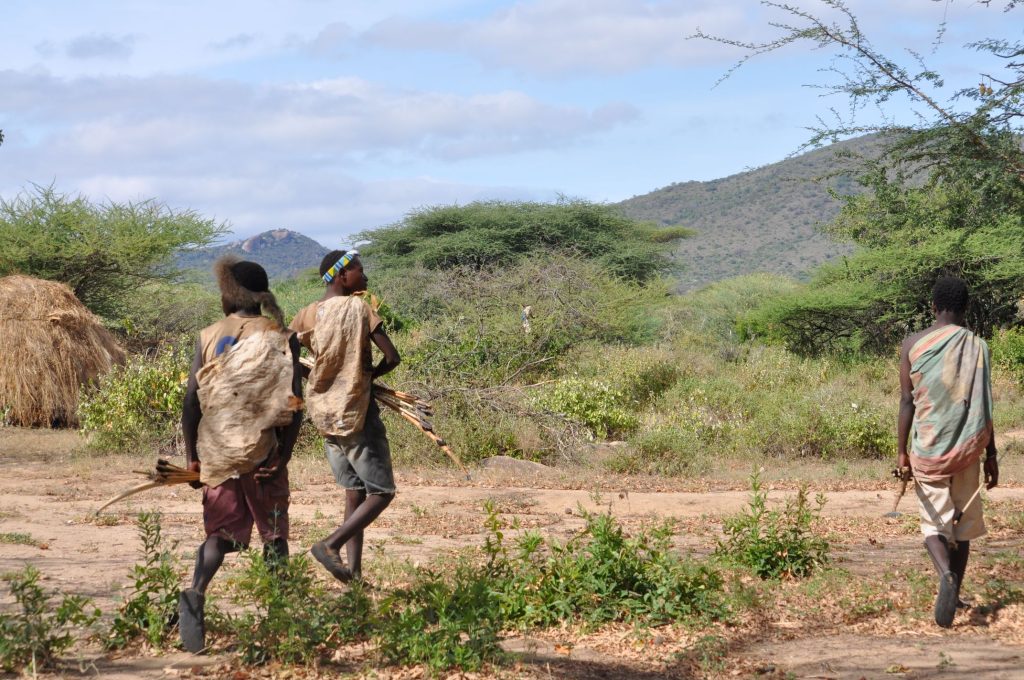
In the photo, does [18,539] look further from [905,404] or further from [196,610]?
[905,404]

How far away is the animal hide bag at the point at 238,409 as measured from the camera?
4.32 metres

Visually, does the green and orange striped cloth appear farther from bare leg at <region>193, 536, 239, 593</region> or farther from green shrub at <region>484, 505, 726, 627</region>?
bare leg at <region>193, 536, 239, 593</region>

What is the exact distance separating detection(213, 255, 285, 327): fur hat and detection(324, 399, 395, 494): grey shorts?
0.81 metres

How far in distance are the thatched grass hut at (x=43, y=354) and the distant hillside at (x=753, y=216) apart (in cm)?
3966

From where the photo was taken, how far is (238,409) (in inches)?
171

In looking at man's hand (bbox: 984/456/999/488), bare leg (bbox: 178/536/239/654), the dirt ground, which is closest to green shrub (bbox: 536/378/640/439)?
the dirt ground

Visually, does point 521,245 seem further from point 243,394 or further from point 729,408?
point 243,394

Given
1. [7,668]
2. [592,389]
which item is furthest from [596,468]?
[7,668]

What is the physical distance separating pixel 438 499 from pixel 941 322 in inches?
182

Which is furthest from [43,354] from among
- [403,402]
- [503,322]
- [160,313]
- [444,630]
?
[444,630]

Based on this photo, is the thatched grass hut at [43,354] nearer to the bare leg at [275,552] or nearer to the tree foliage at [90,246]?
the tree foliage at [90,246]

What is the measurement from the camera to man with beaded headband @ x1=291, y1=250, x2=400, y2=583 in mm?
5051

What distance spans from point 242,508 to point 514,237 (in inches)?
1033

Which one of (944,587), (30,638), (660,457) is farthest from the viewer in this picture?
(660,457)
